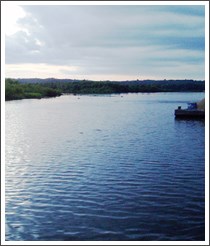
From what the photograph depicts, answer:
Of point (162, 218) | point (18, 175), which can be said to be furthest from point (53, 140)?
point (162, 218)

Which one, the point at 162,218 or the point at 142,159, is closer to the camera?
the point at 162,218

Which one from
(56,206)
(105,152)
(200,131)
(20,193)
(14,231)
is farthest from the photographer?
(200,131)

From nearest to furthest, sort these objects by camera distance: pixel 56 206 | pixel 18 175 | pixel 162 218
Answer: pixel 162 218
pixel 56 206
pixel 18 175

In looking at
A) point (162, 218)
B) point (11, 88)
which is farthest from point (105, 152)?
point (11, 88)

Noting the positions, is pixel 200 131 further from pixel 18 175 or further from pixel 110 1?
pixel 110 1

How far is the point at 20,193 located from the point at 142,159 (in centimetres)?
959

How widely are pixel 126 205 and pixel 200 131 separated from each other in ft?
91.2

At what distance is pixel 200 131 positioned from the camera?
139 ft

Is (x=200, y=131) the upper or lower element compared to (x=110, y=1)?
lower

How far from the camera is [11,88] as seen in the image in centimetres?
12288

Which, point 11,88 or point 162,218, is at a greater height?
point 11,88

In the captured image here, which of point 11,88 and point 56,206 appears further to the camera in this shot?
point 11,88

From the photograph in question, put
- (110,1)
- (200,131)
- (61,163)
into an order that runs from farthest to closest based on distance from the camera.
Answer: (200,131) → (61,163) → (110,1)

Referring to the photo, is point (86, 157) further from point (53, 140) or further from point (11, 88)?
point (11, 88)
